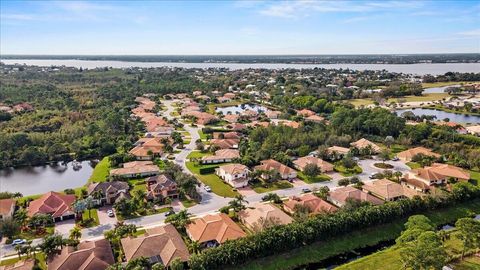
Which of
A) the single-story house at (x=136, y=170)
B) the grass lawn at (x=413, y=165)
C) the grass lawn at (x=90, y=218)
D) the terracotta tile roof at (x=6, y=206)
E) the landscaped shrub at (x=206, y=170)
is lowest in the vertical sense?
the grass lawn at (x=413, y=165)

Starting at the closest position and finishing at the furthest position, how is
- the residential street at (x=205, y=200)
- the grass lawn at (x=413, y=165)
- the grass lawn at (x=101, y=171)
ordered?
the residential street at (x=205, y=200), the grass lawn at (x=101, y=171), the grass lawn at (x=413, y=165)

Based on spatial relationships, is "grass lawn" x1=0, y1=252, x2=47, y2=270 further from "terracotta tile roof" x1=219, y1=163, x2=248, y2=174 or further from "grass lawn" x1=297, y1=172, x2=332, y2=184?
"grass lawn" x1=297, y1=172, x2=332, y2=184

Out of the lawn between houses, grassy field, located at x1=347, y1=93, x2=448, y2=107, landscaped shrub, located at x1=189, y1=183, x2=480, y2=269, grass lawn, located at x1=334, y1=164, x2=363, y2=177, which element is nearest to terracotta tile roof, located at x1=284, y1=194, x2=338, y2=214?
landscaped shrub, located at x1=189, y1=183, x2=480, y2=269

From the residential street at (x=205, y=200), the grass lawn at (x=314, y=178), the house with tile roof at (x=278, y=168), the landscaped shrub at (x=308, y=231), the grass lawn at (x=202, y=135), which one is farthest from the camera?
the grass lawn at (x=202, y=135)

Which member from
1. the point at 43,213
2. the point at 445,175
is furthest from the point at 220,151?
the point at 445,175

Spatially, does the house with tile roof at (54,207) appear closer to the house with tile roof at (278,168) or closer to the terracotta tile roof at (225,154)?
the terracotta tile roof at (225,154)

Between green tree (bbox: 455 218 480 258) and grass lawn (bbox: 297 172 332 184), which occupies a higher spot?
green tree (bbox: 455 218 480 258)

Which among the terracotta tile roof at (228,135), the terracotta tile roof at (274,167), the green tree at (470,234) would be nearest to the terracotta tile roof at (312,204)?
the terracotta tile roof at (274,167)

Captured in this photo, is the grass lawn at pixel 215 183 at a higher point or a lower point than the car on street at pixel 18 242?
lower
